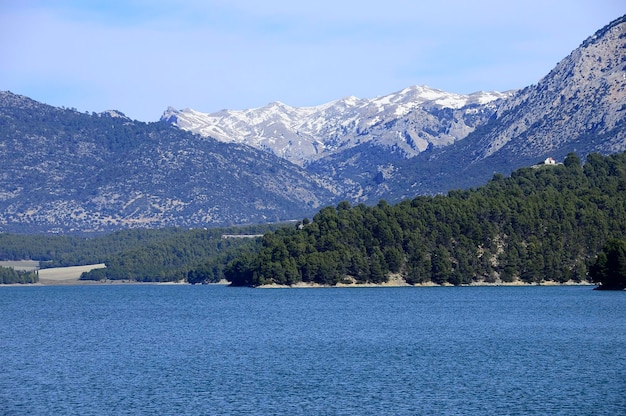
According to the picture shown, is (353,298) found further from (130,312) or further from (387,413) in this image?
(387,413)

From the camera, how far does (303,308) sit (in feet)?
481

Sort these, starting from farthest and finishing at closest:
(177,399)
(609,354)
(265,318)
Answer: (265,318), (609,354), (177,399)

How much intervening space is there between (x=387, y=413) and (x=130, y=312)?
89033 mm

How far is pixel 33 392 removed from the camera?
69.5 metres

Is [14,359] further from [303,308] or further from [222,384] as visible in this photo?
[303,308]

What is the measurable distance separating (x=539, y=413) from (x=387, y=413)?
830 cm

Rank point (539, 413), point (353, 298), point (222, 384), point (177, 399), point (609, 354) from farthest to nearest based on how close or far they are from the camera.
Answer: point (353, 298) < point (609, 354) < point (222, 384) < point (177, 399) < point (539, 413)

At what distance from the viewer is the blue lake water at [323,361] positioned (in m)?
65.7

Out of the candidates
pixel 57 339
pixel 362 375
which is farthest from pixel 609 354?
pixel 57 339

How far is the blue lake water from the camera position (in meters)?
65.7

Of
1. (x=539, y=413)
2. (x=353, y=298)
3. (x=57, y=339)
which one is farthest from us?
(x=353, y=298)

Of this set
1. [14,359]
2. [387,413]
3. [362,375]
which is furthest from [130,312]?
[387,413]

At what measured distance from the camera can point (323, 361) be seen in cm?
8450

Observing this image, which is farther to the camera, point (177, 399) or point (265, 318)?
point (265, 318)
